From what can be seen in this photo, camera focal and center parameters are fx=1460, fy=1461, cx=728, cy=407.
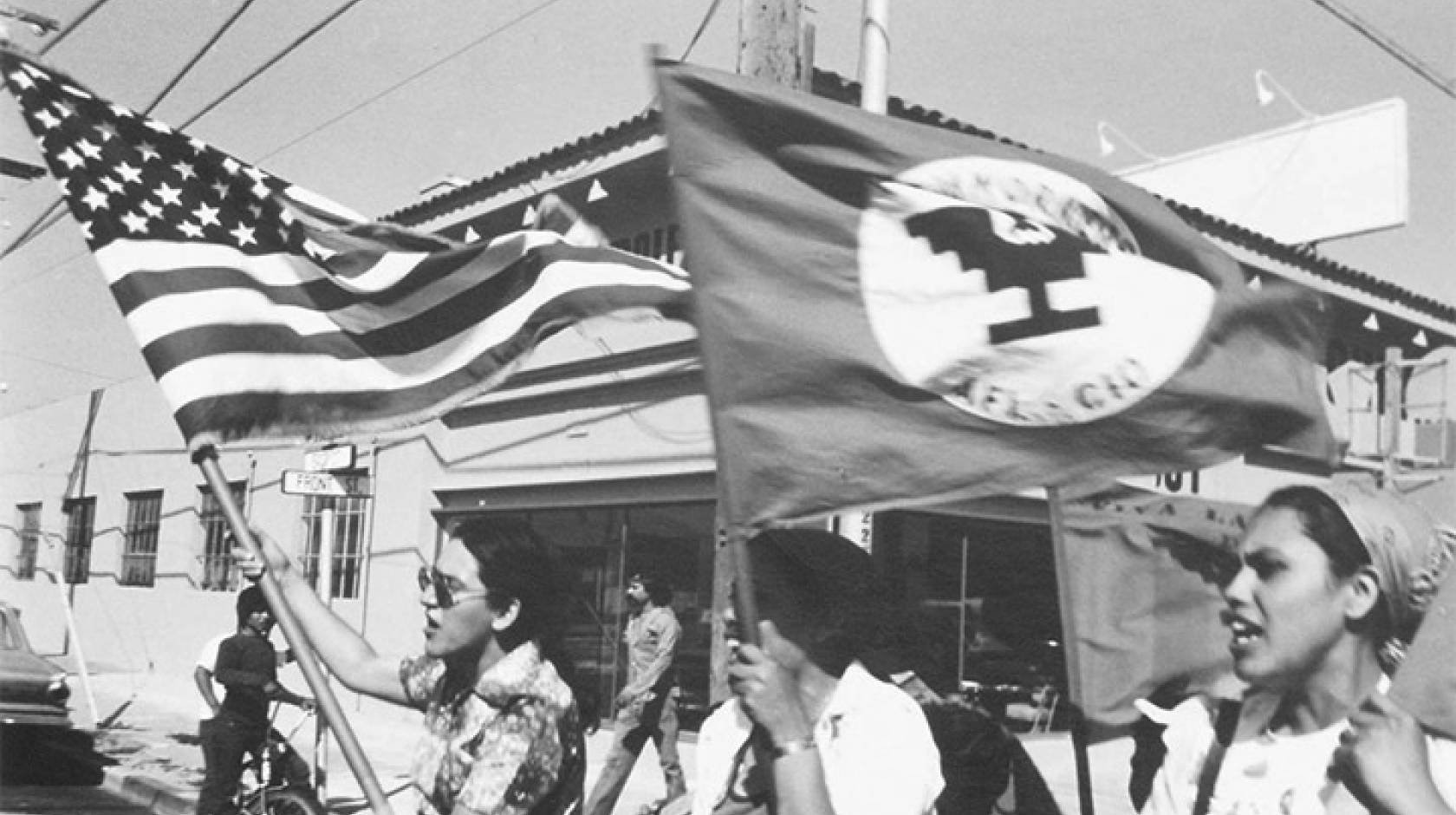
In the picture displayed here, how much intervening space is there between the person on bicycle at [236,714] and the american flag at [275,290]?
4.54 metres

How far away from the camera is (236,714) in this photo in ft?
27.4

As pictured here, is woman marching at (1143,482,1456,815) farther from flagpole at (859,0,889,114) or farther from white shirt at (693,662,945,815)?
flagpole at (859,0,889,114)

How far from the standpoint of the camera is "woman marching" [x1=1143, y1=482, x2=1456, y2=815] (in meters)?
2.47

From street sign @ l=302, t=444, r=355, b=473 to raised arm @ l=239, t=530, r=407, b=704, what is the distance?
6328 millimetres

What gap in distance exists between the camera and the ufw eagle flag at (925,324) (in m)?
2.76

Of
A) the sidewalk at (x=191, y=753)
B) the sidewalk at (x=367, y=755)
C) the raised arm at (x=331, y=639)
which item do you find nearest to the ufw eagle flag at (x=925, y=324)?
the raised arm at (x=331, y=639)

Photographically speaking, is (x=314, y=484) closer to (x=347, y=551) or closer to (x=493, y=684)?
(x=347, y=551)

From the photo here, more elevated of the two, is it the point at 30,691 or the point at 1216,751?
the point at 1216,751

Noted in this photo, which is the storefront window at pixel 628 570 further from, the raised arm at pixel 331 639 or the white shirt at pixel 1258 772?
the white shirt at pixel 1258 772

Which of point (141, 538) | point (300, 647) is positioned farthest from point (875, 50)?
point (141, 538)

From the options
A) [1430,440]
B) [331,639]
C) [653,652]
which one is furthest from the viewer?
[1430,440]

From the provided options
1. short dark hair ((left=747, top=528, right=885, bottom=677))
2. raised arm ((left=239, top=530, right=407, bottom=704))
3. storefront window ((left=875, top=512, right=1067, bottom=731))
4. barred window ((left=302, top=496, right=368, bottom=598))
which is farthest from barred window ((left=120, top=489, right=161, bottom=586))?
short dark hair ((left=747, top=528, right=885, bottom=677))

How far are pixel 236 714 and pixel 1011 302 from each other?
669 cm

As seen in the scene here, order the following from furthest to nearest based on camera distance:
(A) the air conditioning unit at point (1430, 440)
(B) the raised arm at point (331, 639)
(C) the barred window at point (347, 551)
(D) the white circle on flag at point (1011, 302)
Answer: (C) the barred window at point (347, 551) < (A) the air conditioning unit at point (1430, 440) < (B) the raised arm at point (331, 639) < (D) the white circle on flag at point (1011, 302)
